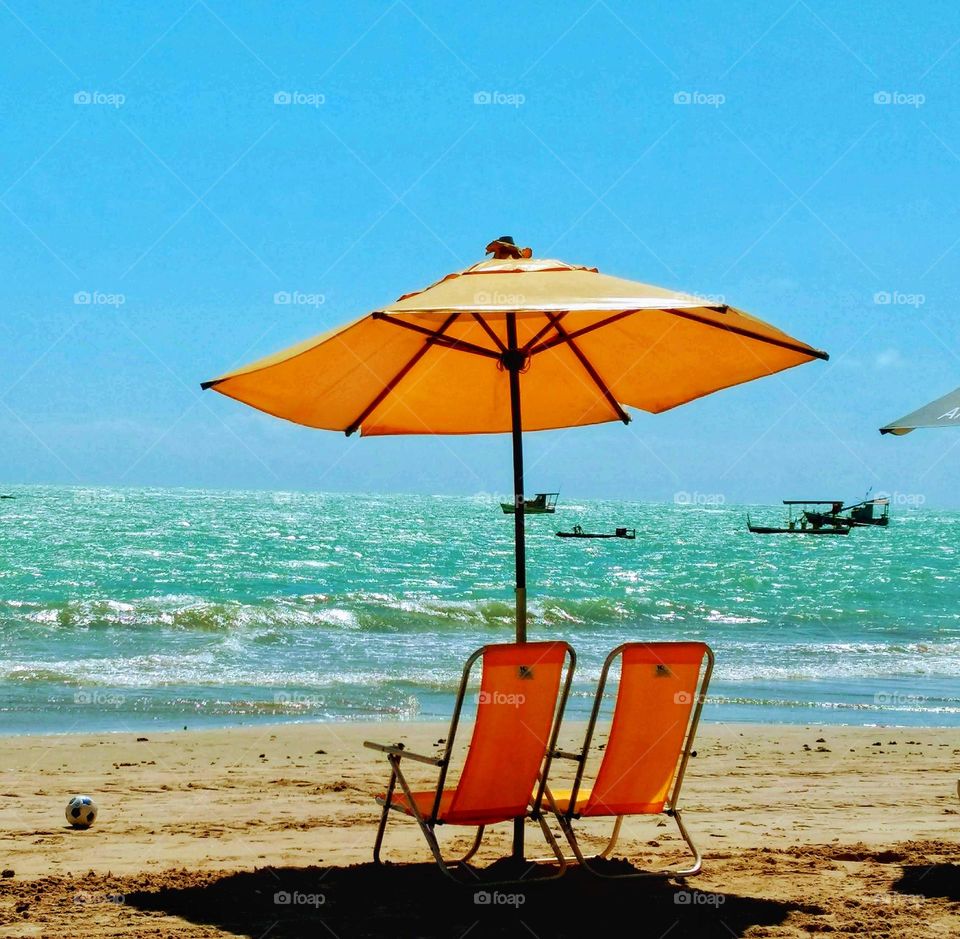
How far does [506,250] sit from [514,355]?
1.44ft

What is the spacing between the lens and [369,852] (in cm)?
528

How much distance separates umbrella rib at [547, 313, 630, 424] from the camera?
5.23 meters

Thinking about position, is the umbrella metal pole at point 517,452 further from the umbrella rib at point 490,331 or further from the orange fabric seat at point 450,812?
the orange fabric seat at point 450,812

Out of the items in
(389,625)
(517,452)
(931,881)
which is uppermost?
(517,452)

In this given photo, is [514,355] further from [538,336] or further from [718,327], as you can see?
[718,327]

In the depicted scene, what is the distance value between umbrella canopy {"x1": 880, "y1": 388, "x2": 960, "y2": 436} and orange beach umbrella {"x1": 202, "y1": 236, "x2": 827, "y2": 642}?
707mm

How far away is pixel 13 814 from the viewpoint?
628 cm

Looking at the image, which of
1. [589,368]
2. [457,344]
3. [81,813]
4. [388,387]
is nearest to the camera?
[457,344]

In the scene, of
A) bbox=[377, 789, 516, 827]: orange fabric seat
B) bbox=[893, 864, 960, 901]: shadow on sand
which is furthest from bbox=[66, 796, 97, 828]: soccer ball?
bbox=[893, 864, 960, 901]: shadow on sand

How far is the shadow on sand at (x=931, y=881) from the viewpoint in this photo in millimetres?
4559

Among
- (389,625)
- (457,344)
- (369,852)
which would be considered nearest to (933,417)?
(457,344)

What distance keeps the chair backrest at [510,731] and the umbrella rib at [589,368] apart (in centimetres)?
159

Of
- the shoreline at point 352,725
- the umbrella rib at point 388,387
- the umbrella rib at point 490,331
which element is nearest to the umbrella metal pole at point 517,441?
the umbrella rib at point 490,331

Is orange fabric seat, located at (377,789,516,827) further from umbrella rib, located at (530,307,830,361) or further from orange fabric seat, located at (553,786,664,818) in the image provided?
umbrella rib, located at (530,307,830,361)
